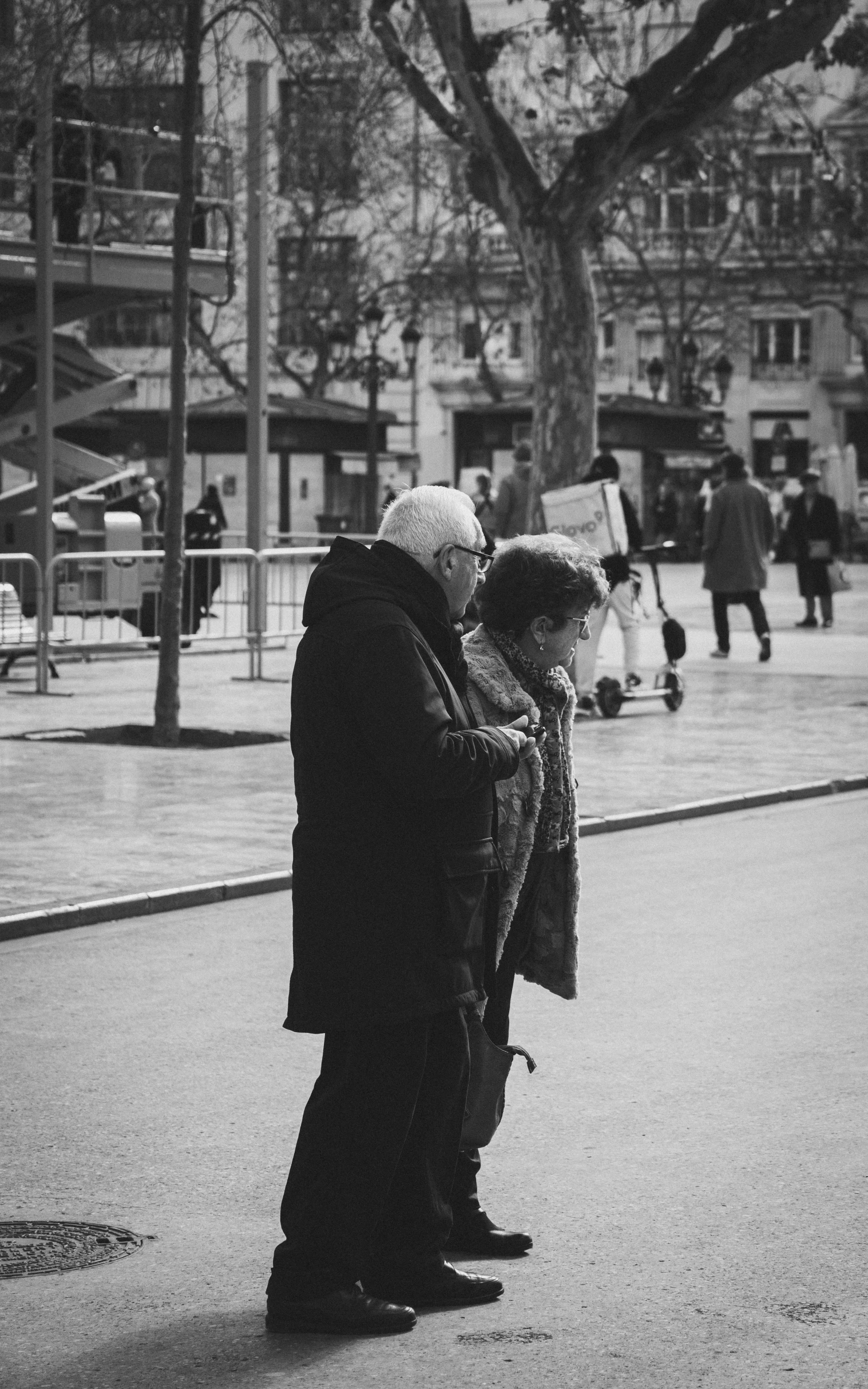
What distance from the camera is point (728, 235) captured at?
55156 millimetres

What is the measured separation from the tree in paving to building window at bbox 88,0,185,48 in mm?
3466

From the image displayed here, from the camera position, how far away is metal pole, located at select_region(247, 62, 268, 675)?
21.3 m

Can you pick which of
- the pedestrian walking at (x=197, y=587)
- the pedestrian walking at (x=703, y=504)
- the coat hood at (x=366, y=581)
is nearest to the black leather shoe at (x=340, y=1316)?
the coat hood at (x=366, y=581)

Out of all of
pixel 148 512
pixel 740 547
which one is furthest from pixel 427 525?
pixel 148 512

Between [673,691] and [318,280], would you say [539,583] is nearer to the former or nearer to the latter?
[673,691]

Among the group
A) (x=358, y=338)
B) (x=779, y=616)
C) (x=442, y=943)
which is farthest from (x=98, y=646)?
(x=358, y=338)

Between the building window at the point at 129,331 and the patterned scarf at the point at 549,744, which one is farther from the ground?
the building window at the point at 129,331

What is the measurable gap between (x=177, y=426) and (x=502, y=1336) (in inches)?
434

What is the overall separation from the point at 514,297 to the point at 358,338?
9.57 m

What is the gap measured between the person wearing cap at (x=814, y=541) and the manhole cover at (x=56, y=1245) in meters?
21.0

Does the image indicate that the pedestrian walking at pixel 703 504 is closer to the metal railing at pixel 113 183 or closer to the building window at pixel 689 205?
the building window at pixel 689 205

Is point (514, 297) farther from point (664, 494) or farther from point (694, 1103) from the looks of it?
point (694, 1103)

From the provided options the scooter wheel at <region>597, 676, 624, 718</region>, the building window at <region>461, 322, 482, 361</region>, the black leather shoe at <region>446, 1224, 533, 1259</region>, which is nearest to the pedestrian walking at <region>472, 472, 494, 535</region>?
the building window at <region>461, 322, 482, 361</region>

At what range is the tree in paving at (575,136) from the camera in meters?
18.3
